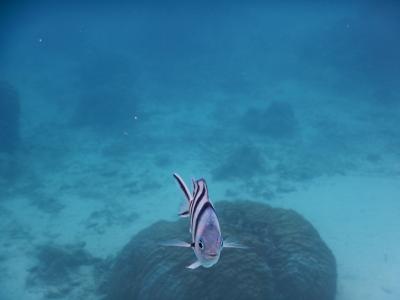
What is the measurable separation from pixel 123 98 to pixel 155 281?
2273 cm

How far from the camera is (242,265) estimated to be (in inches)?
258

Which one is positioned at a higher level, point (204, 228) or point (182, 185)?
point (182, 185)

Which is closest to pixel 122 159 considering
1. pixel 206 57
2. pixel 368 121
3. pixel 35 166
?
pixel 35 166

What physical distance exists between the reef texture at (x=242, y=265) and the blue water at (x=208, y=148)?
2.02 meters

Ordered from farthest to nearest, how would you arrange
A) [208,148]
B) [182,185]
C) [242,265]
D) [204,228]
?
[208,148]
[242,265]
[182,185]
[204,228]

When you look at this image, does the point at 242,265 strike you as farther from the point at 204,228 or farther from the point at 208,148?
the point at 208,148

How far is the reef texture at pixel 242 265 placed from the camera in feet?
21.3

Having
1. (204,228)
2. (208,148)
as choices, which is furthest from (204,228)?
(208,148)

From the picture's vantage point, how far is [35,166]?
18859 mm

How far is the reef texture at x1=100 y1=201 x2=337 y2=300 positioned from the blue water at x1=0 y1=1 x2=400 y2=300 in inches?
79.6

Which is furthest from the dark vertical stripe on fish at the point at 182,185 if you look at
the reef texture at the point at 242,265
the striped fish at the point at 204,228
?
the reef texture at the point at 242,265

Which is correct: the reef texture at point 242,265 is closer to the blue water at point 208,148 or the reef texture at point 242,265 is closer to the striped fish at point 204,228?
the blue water at point 208,148

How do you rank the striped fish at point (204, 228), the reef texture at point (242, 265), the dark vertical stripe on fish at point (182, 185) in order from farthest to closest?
the reef texture at point (242, 265), the dark vertical stripe on fish at point (182, 185), the striped fish at point (204, 228)

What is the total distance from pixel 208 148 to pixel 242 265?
1354 centimetres
